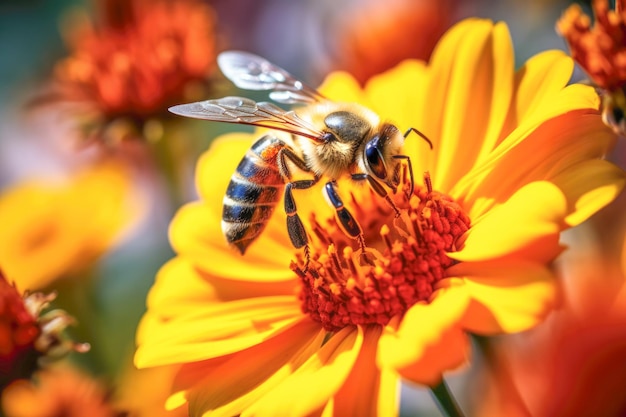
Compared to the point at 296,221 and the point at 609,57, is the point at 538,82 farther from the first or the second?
the point at 296,221

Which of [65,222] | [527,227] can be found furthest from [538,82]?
[65,222]

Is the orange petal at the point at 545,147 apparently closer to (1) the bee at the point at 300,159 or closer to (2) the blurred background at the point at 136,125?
(1) the bee at the point at 300,159

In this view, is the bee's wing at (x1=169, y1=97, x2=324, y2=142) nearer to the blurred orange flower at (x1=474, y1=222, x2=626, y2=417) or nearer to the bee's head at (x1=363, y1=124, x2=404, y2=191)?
the bee's head at (x1=363, y1=124, x2=404, y2=191)

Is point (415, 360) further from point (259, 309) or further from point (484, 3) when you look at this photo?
point (484, 3)

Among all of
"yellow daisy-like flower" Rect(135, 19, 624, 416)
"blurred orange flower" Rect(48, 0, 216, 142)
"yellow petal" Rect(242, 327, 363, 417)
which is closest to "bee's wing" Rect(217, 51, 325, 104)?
"yellow daisy-like flower" Rect(135, 19, 624, 416)

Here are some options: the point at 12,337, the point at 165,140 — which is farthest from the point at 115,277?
the point at 12,337

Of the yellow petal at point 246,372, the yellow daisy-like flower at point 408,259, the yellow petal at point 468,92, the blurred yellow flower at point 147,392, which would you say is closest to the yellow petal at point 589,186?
the yellow daisy-like flower at point 408,259
